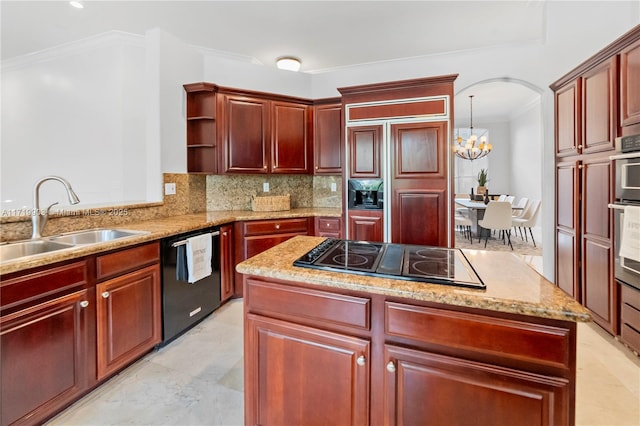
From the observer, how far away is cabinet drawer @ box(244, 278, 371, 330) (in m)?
1.16

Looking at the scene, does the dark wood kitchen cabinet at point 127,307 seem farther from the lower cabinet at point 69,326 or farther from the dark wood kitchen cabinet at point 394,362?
the dark wood kitchen cabinet at point 394,362

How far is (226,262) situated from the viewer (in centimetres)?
305

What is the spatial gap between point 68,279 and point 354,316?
1.51 metres

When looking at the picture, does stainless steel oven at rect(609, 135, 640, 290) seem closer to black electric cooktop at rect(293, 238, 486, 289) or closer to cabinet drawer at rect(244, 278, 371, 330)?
black electric cooktop at rect(293, 238, 486, 289)

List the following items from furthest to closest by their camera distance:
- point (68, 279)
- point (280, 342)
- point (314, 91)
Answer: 1. point (314, 91)
2. point (68, 279)
3. point (280, 342)

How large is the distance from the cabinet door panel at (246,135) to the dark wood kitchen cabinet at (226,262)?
757 mm

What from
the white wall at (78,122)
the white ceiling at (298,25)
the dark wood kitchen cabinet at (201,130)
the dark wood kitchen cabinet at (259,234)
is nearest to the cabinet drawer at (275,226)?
the dark wood kitchen cabinet at (259,234)

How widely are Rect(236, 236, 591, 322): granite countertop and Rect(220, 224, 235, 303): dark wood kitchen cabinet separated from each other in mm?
1653

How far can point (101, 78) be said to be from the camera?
10.8 feet

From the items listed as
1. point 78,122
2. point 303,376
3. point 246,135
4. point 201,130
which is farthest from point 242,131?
point 303,376

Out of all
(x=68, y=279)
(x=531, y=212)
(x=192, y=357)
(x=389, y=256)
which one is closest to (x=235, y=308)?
(x=192, y=357)

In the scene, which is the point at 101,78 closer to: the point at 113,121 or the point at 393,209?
the point at 113,121

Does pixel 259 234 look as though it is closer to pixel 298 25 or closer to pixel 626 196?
pixel 298 25

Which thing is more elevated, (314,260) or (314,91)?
(314,91)
